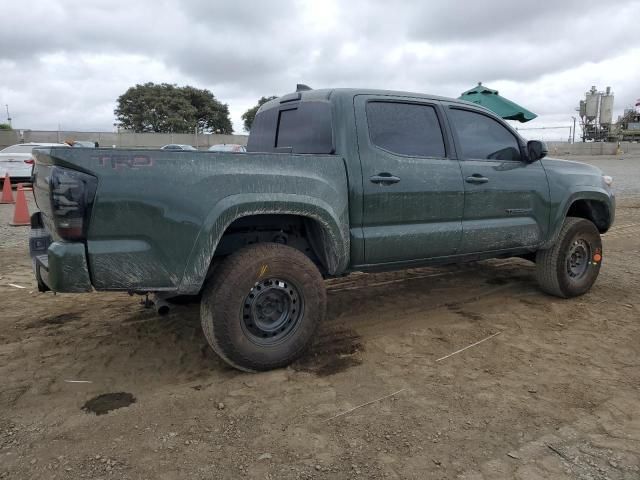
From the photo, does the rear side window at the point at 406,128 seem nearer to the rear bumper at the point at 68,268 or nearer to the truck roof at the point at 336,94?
the truck roof at the point at 336,94

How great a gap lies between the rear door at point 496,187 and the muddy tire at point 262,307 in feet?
5.11

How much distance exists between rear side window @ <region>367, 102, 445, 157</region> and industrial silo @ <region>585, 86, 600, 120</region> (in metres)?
55.1

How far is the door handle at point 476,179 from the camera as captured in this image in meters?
4.10

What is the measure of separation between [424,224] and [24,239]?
6613 mm

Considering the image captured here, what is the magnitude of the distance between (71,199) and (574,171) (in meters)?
4.46

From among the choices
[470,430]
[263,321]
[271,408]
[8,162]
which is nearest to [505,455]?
[470,430]

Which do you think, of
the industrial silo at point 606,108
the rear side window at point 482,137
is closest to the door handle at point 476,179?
the rear side window at point 482,137

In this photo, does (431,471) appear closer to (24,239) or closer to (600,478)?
(600,478)

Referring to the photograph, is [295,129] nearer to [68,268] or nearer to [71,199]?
[71,199]

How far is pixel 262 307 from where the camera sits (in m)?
3.33

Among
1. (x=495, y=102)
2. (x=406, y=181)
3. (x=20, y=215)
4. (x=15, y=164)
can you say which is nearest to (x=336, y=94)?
(x=406, y=181)

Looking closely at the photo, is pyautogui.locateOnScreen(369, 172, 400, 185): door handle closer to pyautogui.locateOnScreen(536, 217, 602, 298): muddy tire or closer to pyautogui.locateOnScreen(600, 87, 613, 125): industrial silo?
pyautogui.locateOnScreen(536, 217, 602, 298): muddy tire

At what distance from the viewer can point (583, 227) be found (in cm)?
502

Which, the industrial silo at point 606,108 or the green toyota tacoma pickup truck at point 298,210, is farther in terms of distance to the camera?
the industrial silo at point 606,108
